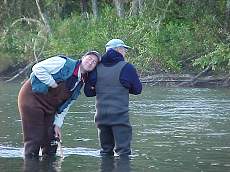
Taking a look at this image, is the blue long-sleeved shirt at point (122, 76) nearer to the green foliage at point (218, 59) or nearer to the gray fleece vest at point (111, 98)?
the gray fleece vest at point (111, 98)

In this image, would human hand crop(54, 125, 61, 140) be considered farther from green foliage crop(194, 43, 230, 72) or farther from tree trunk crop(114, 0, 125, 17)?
tree trunk crop(114, 0, 125, 17)

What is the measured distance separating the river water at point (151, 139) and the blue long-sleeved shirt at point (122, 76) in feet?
2.89

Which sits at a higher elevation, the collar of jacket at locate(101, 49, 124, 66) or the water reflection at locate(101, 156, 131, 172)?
the collar of jacket at locate(101, 49, 124, 66)

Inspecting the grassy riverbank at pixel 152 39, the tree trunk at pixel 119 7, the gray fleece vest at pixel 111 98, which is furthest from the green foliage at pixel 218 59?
the gray fleece vest at pixel 111 98

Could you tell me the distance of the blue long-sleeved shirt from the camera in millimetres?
9867

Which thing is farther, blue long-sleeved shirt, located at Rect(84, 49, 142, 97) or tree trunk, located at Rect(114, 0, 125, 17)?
tree trunk, located at Rect(114, 0, 125, 17)

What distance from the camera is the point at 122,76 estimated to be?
9.88 m

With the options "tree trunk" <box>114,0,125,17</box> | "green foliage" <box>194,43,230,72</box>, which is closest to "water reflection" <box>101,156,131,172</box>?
"green foliage" <box>194,43,230,72</box>

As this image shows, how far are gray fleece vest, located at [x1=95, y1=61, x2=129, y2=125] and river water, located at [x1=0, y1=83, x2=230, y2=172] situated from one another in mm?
513

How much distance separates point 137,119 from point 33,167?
5.92 meters

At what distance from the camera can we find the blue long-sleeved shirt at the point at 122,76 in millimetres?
9867

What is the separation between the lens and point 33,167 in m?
9.20

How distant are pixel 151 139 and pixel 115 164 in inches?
100

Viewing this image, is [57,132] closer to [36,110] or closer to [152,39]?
[36,110]
